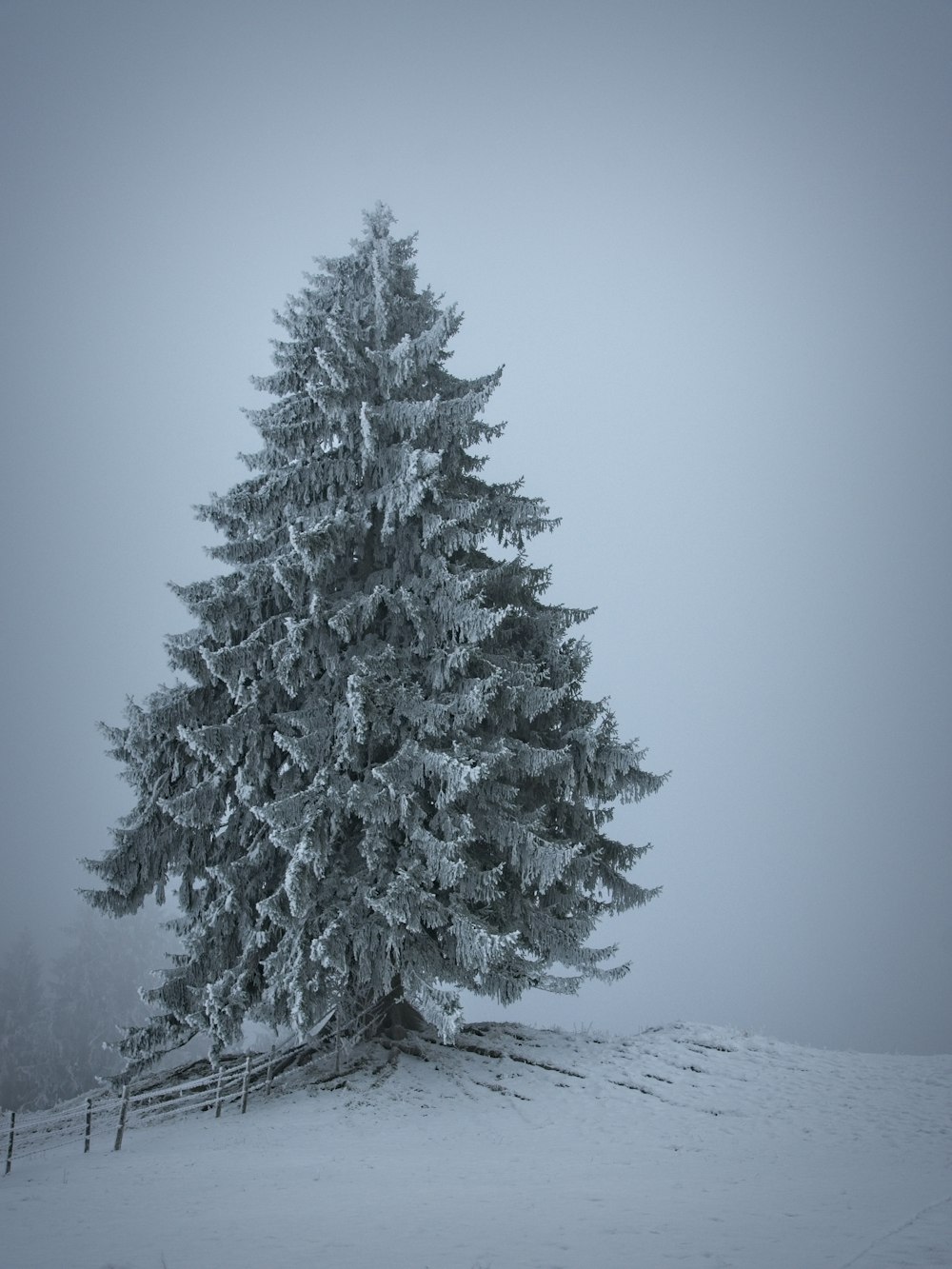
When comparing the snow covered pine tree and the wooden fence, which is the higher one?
the snow covered pine tree

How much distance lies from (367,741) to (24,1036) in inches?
1610

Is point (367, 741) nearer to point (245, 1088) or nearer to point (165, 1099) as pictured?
point (245, 1088)

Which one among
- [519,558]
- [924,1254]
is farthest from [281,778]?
[924,1254]

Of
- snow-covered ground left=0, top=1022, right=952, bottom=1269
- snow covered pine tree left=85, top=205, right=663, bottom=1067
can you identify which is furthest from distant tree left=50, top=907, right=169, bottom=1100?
snow-covered ground left=0, top=1022, right=952, bottom=1269

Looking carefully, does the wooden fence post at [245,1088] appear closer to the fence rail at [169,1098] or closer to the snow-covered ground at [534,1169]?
the fence rail at [169,1098]

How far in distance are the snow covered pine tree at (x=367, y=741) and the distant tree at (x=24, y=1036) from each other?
30.7 m

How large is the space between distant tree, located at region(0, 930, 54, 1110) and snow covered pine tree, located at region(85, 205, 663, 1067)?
30.7 meters

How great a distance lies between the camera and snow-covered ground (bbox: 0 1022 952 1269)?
19.7 feet

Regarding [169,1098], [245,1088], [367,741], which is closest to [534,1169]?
[245,1088]

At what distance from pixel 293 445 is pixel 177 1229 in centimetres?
1208

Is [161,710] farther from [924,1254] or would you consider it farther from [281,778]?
[924,1254]

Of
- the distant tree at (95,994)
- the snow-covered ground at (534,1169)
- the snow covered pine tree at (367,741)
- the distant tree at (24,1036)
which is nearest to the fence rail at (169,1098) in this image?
the snow-covered ground at (534,1169)

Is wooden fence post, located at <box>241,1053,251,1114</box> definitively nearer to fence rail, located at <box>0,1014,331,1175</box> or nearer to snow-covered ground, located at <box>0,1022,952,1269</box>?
fence rail, located at <box>0,1014,331,1175</box>

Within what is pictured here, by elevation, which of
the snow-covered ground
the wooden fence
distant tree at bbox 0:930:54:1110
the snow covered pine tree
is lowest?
distant tree at bbox 0:930:54:1110
